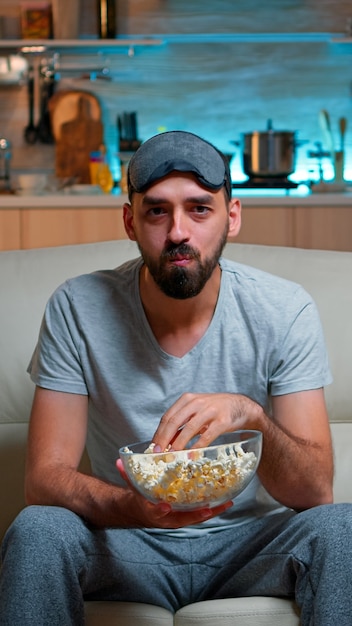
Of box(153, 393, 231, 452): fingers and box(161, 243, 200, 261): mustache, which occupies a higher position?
box(161, 243, 200, 261): mustache

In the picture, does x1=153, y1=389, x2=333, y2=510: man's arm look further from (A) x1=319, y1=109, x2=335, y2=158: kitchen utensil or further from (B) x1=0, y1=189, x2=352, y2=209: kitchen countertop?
(A) x1=319, y1=109, x2=335, y2=158: kitchen utensil

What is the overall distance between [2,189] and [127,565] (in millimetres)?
2747

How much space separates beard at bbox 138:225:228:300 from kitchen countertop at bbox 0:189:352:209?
2065 millimetres

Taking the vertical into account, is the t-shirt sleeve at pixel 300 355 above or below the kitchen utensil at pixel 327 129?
below

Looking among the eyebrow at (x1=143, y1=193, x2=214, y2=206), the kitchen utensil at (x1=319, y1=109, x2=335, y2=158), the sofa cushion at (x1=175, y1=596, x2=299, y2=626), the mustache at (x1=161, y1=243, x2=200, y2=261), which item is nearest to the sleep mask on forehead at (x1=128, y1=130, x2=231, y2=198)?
the eyebrow at (x1=143, y1=193, x2=214, y2=206)

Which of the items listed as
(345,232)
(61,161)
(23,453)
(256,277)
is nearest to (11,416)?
(23,453)

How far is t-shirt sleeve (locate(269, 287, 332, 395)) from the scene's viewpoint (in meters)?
1.85

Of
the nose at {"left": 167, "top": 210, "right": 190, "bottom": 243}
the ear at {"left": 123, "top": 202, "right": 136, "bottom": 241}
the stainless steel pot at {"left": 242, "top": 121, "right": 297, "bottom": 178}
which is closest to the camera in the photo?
the nose at {"left": 167, "top": 210, "right": 190, "bottom": 243}

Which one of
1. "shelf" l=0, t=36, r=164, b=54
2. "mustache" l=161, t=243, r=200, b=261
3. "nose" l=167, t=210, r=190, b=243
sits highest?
"shelf" l=0, t=36, r=164, b=54

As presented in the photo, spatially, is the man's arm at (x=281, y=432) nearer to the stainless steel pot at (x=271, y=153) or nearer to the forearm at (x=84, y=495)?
the forearm at (x=84, y=495)

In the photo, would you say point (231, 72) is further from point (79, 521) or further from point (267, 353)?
point (79, 521)

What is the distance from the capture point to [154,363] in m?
1.89

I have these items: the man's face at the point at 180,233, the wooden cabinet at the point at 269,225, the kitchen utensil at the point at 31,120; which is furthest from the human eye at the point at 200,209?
the kitchen utensil at the point at 31,120

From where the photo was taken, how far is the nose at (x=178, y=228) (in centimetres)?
179
